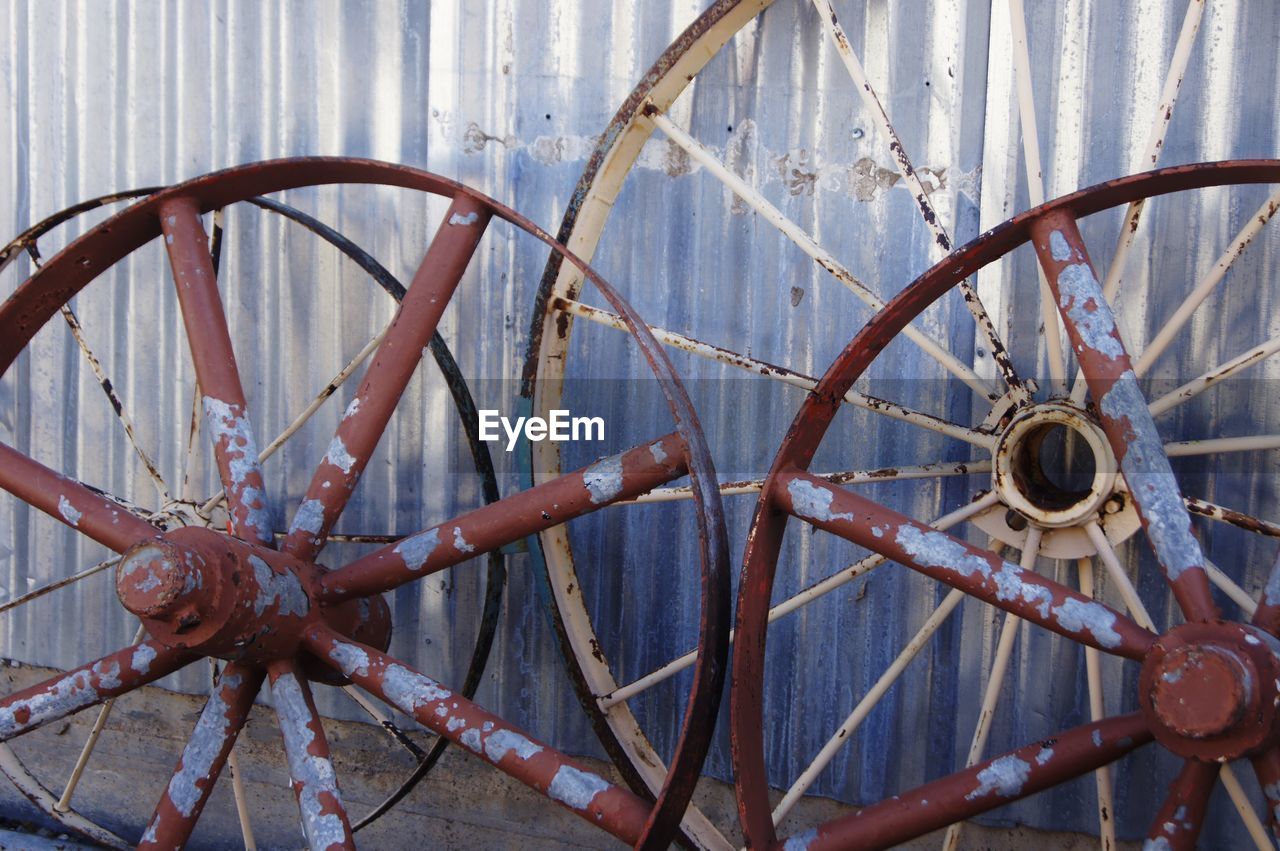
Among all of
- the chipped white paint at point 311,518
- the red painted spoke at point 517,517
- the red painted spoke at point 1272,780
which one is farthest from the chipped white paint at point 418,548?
the red painted spoke at point 1272,780

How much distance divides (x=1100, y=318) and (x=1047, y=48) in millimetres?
1308

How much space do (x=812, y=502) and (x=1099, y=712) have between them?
4.10ft

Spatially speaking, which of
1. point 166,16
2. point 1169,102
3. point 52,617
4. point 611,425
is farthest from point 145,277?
point 1169,102

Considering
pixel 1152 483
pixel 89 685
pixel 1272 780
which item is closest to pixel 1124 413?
pixel 1152 483

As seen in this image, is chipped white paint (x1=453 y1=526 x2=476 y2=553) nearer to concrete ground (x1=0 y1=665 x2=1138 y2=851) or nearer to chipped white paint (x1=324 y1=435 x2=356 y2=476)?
chipped white paint (x1=324 y1=435 x2=356 y2=476)

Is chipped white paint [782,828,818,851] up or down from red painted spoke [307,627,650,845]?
down

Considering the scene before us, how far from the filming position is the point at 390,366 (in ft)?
8.80

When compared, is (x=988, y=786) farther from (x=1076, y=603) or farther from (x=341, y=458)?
(x=341, y=458)

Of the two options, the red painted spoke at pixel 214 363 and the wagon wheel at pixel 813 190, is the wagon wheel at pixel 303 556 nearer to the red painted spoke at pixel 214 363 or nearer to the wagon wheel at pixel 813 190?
the red painted spoke at pixel 214 363

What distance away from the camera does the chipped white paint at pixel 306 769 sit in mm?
2432

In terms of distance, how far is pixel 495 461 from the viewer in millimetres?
3885

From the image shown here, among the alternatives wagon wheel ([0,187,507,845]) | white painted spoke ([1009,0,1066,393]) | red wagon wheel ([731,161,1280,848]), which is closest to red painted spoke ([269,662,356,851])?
wagon wheel ([0,187,507,845])

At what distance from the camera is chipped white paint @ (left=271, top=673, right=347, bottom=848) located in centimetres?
243

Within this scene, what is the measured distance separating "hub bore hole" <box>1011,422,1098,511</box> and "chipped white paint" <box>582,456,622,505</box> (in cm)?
117
